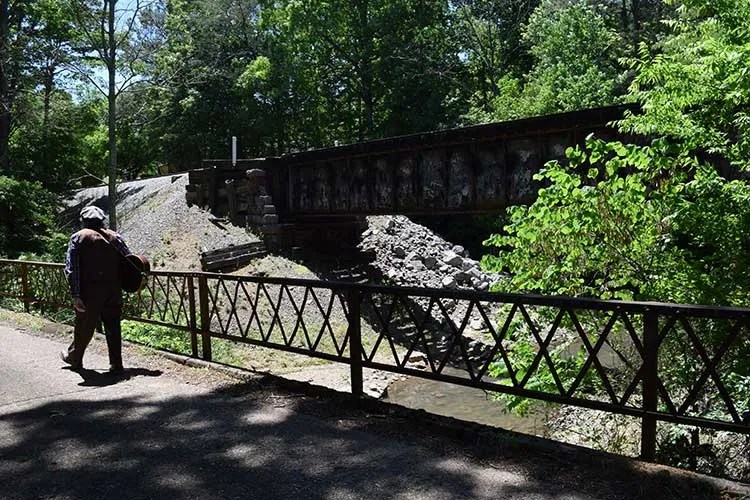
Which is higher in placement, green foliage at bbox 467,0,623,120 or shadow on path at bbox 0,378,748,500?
green foliage at bbox 467,0,623,120

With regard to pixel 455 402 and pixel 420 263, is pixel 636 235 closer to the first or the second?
pixel 455 402

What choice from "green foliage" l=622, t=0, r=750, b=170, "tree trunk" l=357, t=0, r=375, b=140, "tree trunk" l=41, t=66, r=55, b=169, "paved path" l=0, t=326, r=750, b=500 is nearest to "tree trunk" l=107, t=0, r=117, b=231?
"tree trunk" l=41, t=66, r=55, b=169

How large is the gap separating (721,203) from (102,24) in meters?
18.5

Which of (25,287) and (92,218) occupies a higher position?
(92,218)

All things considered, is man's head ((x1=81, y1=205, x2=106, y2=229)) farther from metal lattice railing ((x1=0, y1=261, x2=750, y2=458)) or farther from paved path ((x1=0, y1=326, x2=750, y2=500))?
paved path ((x1=0, y1=326, x2=750, y2=500))

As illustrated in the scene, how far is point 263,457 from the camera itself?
4.94 m

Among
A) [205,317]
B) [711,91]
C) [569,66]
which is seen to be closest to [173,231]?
[205,317]

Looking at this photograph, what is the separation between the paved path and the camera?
4270 millimetres

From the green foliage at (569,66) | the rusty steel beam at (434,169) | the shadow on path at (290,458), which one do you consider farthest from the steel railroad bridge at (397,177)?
the green foliage at (569,66)

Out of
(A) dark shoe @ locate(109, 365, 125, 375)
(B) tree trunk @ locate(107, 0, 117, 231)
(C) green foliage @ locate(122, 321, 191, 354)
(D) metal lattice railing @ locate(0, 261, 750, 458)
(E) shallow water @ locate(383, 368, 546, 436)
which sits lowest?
(E) shallow water @ locate(383, 368, 546, 436)

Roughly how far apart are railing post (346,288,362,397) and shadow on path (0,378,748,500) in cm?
31

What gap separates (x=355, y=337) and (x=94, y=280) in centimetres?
321

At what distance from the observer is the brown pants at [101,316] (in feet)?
25.0

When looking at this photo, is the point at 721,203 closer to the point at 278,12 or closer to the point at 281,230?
the point at 281,230
